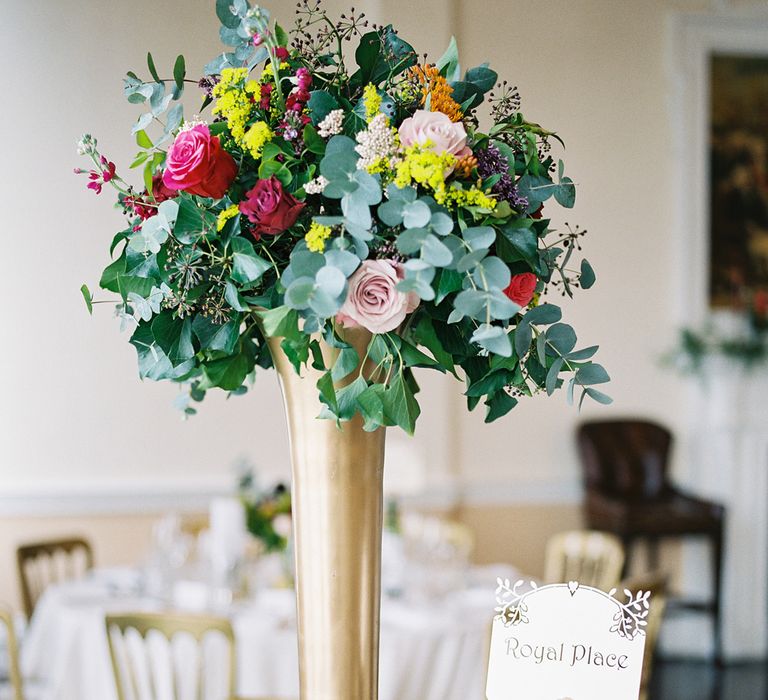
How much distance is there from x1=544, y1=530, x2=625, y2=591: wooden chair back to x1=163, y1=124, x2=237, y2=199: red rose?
3.15 m

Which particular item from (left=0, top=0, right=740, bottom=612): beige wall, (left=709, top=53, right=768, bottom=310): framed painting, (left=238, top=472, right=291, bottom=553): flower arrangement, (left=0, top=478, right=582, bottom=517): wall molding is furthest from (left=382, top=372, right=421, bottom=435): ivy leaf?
(left=709, top=53, right=768, bottom=310): framed painting

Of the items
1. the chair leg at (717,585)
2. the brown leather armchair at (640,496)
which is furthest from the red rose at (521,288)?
the chair leg at (717,585)

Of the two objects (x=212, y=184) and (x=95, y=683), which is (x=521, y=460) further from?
(x=212, y=184)

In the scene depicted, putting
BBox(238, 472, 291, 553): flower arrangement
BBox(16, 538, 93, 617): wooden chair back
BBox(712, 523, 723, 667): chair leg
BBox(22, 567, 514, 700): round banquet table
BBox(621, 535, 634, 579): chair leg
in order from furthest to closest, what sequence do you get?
1. BBox(712, 523, 723, 667): chair leg
2. BBox(621, 535, 634, 579): chair leg
3. BBox(16, 538, 93, 617): wooden chair back
4. BBox(238, 472, 291, 553): flower arrangement
5. BBox(22, 567, 514, 700): round banquet table

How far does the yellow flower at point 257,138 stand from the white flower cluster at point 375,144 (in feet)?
0.33

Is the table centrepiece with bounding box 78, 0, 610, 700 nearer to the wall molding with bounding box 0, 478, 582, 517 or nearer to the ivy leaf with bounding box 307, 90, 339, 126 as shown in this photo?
the ivy leaf with bounding box 307, 90, 339, 126

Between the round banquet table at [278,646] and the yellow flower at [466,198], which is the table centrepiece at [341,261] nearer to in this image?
the yellow flower at [466,198]

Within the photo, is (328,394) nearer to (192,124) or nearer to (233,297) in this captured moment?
(233,297)

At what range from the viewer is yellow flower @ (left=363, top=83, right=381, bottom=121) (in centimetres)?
92

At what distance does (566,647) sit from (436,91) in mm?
573

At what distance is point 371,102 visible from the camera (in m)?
0.92

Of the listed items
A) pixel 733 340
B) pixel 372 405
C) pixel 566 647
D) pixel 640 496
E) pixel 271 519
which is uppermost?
pixel 733 340

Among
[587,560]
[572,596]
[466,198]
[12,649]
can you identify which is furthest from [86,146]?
[587,560]

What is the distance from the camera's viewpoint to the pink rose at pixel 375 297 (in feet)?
2.85
